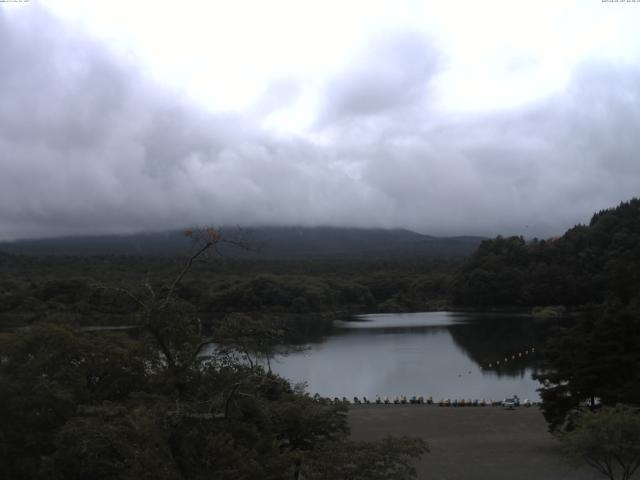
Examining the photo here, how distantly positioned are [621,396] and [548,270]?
5636 cm

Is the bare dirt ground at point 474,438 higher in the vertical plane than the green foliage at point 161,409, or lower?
lower

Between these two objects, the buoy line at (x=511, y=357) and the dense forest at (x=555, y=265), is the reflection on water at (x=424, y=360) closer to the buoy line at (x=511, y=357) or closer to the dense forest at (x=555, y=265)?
the buoy line at (x=511, y=357)

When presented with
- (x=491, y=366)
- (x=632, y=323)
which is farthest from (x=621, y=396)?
(x=491, y=366)

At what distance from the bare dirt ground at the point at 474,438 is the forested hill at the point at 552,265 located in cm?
4611

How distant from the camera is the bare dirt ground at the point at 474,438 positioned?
14.5m

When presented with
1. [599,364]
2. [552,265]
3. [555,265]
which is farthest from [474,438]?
[552,265]

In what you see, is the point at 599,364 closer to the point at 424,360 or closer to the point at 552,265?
the point at 424,360

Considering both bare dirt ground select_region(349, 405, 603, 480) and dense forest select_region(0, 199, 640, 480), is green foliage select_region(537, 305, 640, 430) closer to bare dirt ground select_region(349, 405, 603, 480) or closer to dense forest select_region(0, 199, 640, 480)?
dense forest select_region(0, 199, 640, 480)

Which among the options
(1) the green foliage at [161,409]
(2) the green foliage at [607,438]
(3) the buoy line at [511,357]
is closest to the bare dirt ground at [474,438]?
(2) the green foliage at [607,438]

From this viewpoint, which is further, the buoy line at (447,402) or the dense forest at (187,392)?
the buoy line at (447,402)

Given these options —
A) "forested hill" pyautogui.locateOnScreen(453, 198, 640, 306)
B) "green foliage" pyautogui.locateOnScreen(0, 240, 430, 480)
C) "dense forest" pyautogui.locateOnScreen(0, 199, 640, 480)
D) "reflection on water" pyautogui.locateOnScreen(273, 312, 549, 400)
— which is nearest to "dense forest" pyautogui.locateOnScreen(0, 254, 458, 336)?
"forested hill" pyautogui.locateOnScreen(453, 198, 640, 306)

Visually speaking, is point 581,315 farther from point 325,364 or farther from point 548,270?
point 548,270

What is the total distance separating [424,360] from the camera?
38906mm

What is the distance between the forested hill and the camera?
220ft
